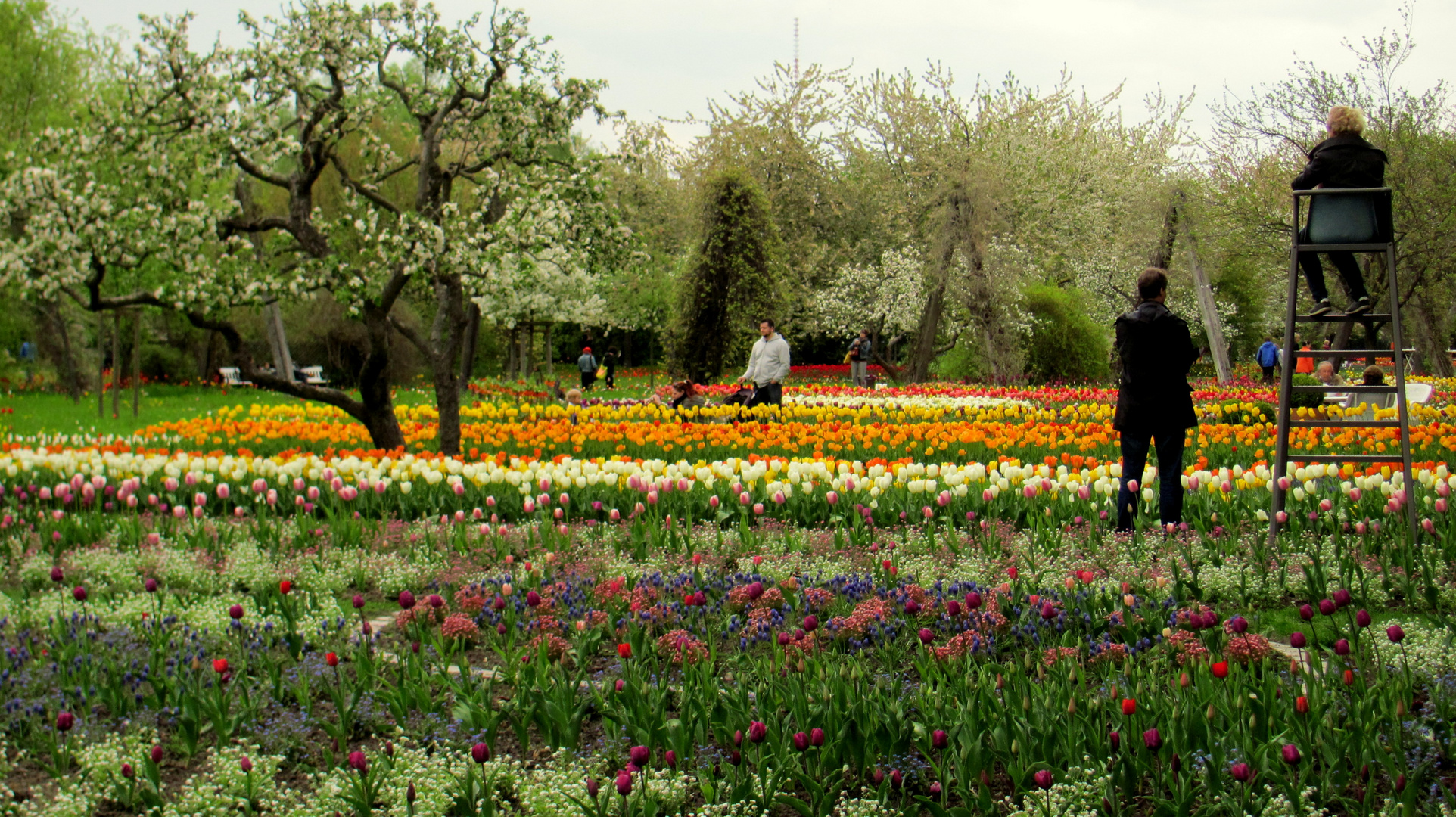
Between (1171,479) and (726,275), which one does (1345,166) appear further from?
(726,275)

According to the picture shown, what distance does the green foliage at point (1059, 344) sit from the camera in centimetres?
2539

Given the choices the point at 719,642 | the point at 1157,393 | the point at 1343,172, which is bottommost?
the point at 719,642

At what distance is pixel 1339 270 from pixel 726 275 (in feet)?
56.3

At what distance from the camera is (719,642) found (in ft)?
15.1

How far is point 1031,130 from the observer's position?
33.0 metres

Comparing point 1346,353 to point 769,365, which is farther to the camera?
point 769,365

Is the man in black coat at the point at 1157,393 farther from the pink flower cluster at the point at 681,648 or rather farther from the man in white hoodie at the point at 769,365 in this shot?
the man in white hoodie at the point at 769,365

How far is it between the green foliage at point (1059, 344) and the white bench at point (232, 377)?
61.9 ft

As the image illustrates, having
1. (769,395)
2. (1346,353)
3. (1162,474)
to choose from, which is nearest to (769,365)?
A: (769,395)

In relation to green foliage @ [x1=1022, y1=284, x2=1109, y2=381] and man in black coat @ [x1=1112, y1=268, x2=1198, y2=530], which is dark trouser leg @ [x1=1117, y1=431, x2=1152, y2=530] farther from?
green foliage @ [x1=1022, y1=284, x2=1109, y2=381]

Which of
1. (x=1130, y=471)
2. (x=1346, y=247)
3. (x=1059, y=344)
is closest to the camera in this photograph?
(x=1346, y=247)

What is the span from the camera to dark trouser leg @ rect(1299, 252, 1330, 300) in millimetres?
5941

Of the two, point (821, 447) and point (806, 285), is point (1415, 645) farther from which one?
point (806, 285)

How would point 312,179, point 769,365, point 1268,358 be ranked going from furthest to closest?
point 1268,358 → point 769,365 → point 312,179
